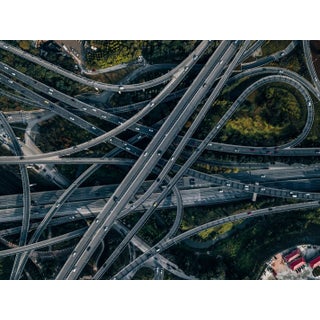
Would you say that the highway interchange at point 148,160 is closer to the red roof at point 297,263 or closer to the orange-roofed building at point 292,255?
the orange-roofed building at point 292,255

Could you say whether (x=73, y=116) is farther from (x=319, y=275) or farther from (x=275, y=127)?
(x=319, y=275)

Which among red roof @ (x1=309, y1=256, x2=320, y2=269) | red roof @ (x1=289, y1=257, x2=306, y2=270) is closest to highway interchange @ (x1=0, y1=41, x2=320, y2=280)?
red roof @ (x1=289, y1=257, x2=306, y2=270)

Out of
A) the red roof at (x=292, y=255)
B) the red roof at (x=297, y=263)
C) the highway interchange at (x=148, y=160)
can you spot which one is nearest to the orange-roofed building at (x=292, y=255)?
the red roof at (x=292, y=255)

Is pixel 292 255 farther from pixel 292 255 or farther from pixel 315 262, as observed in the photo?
pixel 315 262

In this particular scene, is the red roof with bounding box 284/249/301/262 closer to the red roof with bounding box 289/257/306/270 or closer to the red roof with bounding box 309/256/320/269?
the red roof with bounding box 289/257/306/270

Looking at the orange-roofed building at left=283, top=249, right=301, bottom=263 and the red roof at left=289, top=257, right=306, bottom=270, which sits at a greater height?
the orange-roofed building at left=283, top=249, right=301, bottom=263

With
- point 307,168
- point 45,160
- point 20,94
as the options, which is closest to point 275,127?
point 307,168

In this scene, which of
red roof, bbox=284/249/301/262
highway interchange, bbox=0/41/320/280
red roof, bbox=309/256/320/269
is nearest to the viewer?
red roof, bbox=309/256/320/269

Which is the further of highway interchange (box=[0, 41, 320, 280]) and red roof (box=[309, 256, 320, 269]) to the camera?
highway interchange (box=[0, 41, 320, 280])
